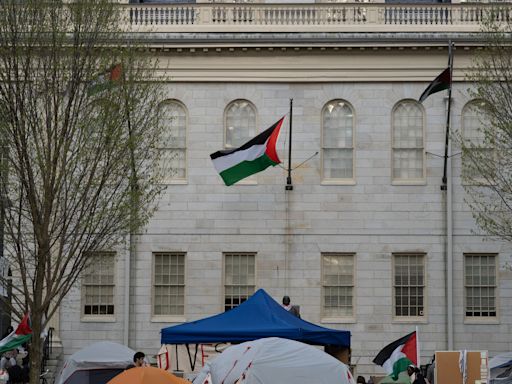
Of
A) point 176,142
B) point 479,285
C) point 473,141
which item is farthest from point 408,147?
point 176,142

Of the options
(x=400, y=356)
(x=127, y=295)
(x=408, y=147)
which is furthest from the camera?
(x=408, y=147)

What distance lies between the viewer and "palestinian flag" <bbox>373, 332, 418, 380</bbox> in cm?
2595

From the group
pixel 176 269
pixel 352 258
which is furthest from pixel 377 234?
pixel 176 269

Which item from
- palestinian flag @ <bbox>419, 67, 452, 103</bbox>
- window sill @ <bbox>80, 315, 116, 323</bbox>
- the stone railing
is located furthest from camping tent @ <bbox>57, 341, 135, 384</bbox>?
the stone railing

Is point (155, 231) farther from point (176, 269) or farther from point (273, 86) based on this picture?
point (273, 86)

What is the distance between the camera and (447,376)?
2673 centimetres

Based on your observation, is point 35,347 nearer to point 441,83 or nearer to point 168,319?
point 168,319

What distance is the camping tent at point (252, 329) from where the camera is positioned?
80.0 feet

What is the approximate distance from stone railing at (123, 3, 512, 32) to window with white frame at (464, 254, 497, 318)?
6920mm

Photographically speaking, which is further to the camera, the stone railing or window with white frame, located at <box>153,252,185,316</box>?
the stone railing

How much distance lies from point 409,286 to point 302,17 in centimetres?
856

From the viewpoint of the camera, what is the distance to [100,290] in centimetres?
3716

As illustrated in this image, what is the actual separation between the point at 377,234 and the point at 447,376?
10612mm

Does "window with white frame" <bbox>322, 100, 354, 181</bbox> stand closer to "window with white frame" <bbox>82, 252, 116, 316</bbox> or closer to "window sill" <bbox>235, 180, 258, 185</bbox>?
"window sill" <bbox>235, 180, 258, 185</bbox>
